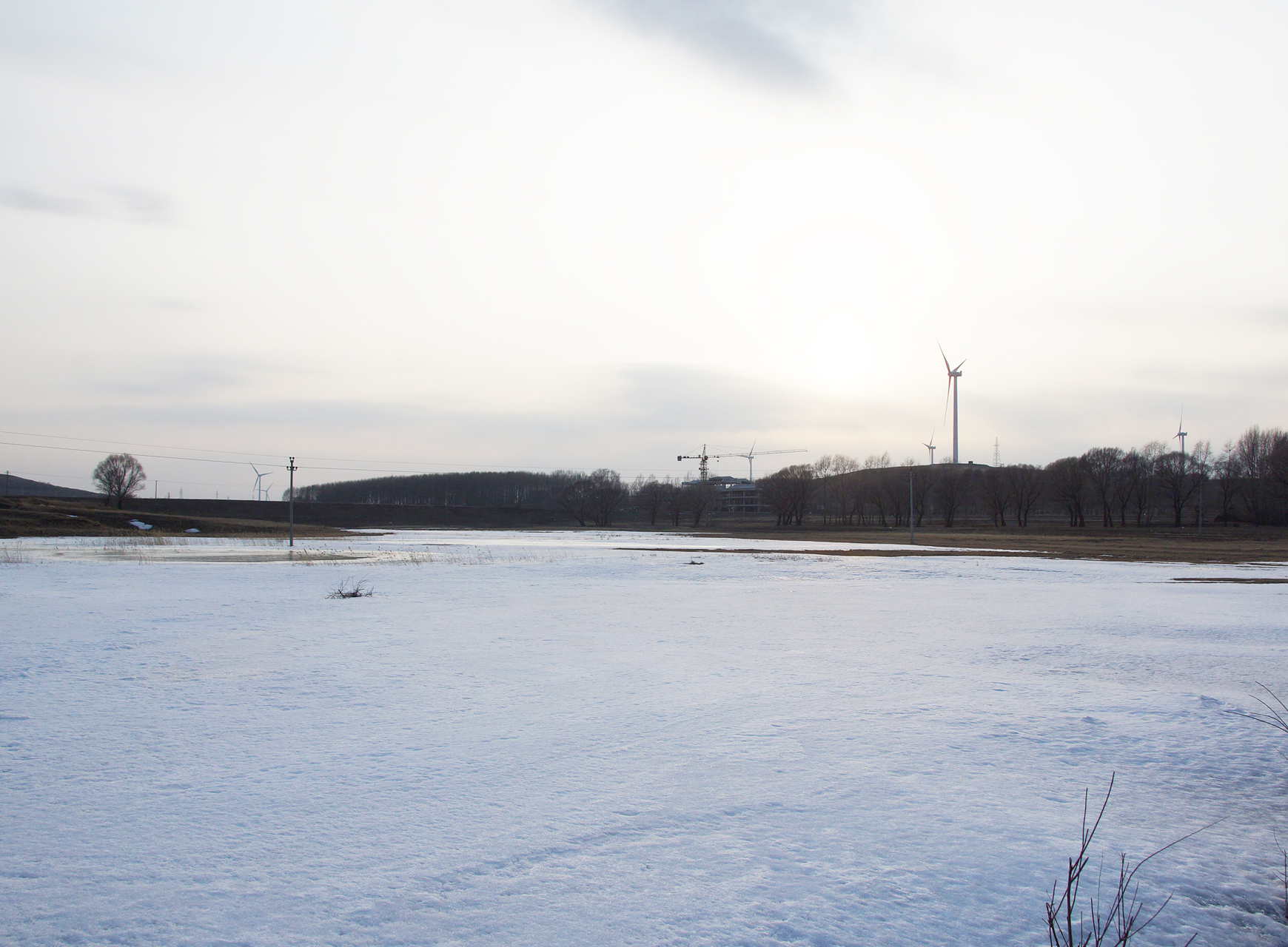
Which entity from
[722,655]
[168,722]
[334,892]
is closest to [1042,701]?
[722,655]

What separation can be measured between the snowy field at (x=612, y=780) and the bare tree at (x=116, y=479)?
104 metres

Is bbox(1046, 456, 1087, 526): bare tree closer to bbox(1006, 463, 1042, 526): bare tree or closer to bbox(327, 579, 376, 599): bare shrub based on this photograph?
bbox(1006, 463, 1042, 526): bare tree

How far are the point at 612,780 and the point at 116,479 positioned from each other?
11822cm

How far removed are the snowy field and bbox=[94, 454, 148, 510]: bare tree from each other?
104 metres

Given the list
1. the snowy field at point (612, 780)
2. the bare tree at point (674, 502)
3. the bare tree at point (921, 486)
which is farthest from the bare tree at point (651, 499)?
the snowy field at point (612, 780)

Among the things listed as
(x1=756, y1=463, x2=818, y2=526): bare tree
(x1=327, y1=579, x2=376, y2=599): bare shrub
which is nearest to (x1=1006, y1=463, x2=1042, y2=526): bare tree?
(x1=756, y1=463, x2=818, y2=526): bare tree

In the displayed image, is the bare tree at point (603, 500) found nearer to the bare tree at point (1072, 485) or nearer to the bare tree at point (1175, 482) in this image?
the bare tree at point (1072, 485)

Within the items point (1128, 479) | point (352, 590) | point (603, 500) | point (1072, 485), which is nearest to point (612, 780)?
point (352, 590)

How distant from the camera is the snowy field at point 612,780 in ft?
13.8

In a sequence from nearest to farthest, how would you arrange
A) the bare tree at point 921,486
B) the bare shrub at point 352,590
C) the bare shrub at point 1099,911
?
1. the bare shrub at point 1099,911
2. the bare shrub at point 352,590
3. the bare tree at point 921,486

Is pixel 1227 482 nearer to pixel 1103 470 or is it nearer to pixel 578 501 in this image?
pixel 1103 470

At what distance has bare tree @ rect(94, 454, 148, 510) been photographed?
102 m

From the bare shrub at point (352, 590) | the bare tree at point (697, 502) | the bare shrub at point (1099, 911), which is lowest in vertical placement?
→ the bare shrub at point (352, 590)

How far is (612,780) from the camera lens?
6117 mm
